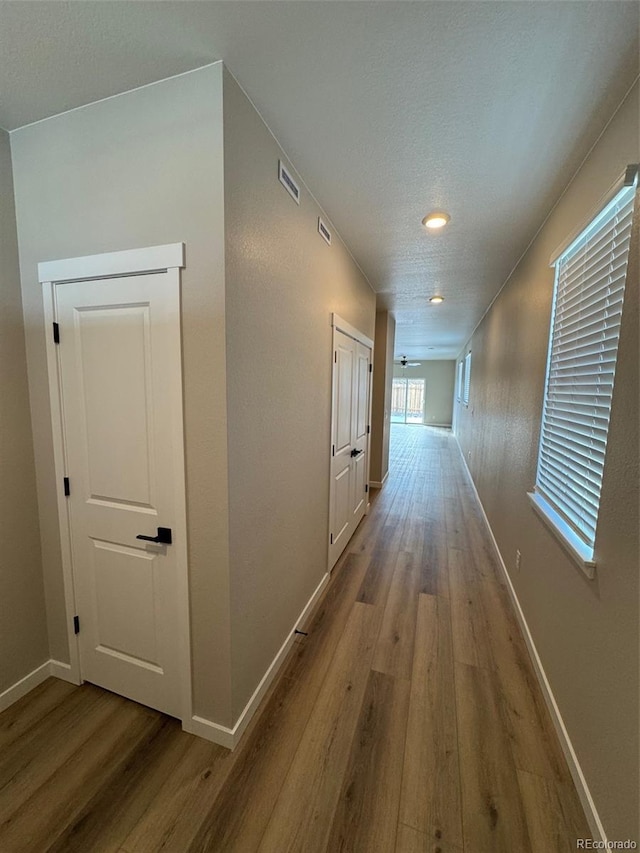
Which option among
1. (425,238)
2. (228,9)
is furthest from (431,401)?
(228,9)

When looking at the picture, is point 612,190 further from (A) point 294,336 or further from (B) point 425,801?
(B) point 425,801

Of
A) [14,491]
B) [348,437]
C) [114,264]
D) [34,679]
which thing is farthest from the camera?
[348,437]

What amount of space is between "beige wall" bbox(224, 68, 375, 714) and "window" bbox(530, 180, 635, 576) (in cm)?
141

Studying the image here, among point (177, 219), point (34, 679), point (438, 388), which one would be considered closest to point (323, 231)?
point (177, 219)

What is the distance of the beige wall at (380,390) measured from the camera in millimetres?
5137

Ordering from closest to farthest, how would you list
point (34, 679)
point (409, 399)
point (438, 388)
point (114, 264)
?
point (114, 264) < point (34, 679) < point (438, 388) < point (409, 399)

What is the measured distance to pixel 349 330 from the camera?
2.89m

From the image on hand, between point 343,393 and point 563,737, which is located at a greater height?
point 343,393

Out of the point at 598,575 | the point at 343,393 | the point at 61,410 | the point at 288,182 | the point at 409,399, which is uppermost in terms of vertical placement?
the point at 288,182

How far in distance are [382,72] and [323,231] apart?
997mm

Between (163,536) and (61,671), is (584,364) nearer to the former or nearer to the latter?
(163,536)

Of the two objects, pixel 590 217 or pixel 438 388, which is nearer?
pixel 590 217

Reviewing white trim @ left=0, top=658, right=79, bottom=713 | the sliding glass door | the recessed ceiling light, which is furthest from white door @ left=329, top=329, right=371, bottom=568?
the sliding glass door

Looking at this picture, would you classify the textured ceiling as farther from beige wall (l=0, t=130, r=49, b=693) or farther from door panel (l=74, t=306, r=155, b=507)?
door panel (l=74, t=306, r=155, b=507)
